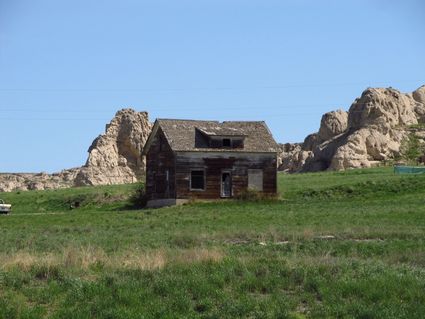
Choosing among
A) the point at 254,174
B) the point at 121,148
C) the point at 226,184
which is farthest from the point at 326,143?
the point at 226,184

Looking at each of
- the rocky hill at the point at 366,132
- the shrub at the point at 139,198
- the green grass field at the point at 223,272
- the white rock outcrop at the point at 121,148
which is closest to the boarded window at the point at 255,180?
the shrub at the point at 139,198

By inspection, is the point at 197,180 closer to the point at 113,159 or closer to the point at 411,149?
the point at 411,149

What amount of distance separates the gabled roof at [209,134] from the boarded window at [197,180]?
142 centimetres

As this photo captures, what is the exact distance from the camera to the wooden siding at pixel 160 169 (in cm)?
5053

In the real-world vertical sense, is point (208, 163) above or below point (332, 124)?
below

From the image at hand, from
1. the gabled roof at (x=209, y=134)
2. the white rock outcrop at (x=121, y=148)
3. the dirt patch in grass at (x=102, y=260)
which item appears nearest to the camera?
the dirt patch in grass at (x=102, y=260)

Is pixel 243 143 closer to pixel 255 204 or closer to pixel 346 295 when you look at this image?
pixel 255 204

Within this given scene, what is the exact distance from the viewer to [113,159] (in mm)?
104375

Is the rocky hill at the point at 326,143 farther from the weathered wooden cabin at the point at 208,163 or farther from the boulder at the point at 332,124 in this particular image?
the weathered wooden cabin at the point at 208,163

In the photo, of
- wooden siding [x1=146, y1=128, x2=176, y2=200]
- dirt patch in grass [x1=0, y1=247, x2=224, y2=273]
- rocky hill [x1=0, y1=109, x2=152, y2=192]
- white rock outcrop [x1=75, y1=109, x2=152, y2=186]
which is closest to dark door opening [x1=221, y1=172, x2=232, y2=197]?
wooden siding [x1=146, y1=128, x2=176, y2=200]

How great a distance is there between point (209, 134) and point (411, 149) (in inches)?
1686

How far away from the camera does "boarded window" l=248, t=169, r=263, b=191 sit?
50531 millimetres

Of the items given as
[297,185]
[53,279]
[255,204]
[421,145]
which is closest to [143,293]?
[53,279]

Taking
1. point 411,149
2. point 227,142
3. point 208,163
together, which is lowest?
point 208,163
